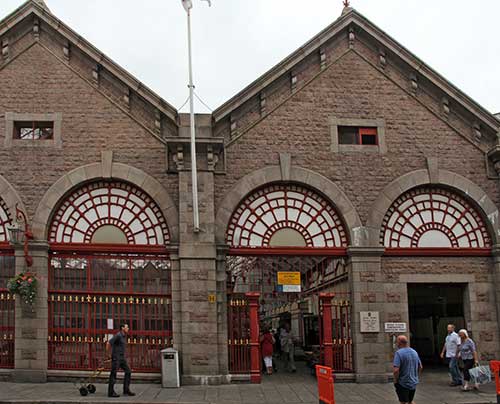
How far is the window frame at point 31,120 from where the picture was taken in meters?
19.7

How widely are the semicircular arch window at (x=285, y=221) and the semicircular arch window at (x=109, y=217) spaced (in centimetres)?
228

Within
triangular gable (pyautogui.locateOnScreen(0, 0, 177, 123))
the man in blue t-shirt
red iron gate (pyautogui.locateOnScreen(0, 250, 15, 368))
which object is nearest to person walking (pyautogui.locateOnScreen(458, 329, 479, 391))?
the man in blue t-shirt

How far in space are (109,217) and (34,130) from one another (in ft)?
11.2

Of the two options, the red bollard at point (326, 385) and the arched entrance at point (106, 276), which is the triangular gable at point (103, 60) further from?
the red bollard at point (326, 385)

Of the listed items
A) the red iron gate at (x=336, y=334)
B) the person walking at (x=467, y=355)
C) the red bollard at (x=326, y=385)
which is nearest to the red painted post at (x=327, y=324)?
the red iron gate at (x=336, y=334)

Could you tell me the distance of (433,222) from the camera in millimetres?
20672

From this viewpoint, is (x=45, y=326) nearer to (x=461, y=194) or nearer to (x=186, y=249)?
(x=186, y=249)

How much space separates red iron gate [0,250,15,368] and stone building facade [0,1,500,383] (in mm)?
64

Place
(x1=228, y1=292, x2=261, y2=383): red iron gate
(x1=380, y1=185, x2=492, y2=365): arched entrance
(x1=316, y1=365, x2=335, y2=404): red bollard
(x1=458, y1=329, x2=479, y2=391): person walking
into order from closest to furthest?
(x1=316, y1=365, x2=335, y2=404): red bollard, (x1=458, y1=329, x2=479, y2=391): person walking, (x1=228, y1=292, x2=261, y2=383): red iron gate, (x1=380, y1=185, x2=492, y2=365): arched entrance

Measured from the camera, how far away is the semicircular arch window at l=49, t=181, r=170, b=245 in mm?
19531

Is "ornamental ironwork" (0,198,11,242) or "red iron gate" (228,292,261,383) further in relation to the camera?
→ "ornamental ironwork" (0,198,11,242)

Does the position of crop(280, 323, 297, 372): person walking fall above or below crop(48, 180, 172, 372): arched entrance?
below

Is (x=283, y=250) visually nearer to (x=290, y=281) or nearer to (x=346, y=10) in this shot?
(x=290, y=281)

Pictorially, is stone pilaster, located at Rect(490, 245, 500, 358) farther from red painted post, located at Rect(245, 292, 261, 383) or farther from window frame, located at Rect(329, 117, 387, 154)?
red painted post, located at Rect(245, 292, 261, 383)
